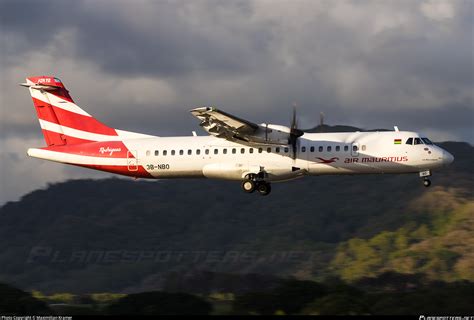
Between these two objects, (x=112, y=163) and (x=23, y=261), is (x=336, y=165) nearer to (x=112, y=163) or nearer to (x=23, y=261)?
(x=112, y=163)

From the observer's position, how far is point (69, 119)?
4112 centimetres

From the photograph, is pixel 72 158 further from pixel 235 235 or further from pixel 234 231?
pixel 234 231

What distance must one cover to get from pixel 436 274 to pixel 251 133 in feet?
204

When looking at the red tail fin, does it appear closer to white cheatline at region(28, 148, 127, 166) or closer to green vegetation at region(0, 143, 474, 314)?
white cheatline at region(28, 148, 127, 166)

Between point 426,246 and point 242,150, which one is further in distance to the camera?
point 426,246

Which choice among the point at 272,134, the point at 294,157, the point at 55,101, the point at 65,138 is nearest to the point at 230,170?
the point at 272,134

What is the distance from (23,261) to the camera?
112m

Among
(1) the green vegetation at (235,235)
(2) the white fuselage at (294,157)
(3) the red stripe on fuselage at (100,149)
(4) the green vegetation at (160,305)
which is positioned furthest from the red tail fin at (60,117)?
(1) the green vegetation at (235,235)

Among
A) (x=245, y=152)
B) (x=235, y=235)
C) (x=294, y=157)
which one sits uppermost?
(x=245, y=152)

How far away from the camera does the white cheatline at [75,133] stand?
131 ft

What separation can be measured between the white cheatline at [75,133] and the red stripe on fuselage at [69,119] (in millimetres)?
165

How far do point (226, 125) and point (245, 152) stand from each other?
6.80 feet

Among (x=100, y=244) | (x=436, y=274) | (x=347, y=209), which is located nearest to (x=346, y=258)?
(x=436, y=274)

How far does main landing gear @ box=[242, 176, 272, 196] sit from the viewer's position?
37.3m
